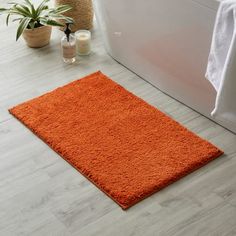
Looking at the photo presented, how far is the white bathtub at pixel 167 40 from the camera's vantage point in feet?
7.25

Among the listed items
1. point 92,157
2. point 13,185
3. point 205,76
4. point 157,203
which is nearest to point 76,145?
point 92,157

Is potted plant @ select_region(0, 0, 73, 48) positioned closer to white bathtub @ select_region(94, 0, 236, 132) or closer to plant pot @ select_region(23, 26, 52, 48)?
plant pot @ select_region(23, 26, 52, 48)

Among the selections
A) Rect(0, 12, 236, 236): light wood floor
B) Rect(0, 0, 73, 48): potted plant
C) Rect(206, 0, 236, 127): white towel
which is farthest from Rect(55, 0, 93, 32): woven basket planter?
Rect(206, 0, 236, 127): white towel

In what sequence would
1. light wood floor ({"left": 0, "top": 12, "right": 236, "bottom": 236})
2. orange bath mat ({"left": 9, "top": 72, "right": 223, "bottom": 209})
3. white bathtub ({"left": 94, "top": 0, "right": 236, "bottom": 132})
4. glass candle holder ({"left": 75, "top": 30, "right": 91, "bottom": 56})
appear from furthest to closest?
1. glass candle holder ({"left": 75, "top": 30, "right": 91, "bottom": 56})
2. white bathtub ({"left": 94, "top": 0, "right": 236, "bottom": 132})
3. orange bath mat ({"left": 9, "top": 72, "right": 223, "bottom": 209})
4. light wood floor ({"left": 0, "top": 12, "right": 236, "bottom": 236})

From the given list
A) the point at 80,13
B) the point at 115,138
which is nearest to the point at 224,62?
the point at 115,138

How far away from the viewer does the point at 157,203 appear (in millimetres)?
2004

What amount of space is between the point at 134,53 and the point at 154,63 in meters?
0.15

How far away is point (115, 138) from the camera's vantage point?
2322 mm

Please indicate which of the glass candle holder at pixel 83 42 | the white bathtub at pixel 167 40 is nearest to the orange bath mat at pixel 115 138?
the white bathtub at pixel 167 40

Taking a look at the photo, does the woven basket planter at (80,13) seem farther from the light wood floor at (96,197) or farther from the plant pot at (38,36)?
the light wood floor at (96,197)

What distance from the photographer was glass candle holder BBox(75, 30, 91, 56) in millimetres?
2887

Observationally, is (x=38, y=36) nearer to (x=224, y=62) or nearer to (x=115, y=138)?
(x=115, y=138)

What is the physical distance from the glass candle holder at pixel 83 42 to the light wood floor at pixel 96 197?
52 centimetres

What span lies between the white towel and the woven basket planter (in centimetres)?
113
